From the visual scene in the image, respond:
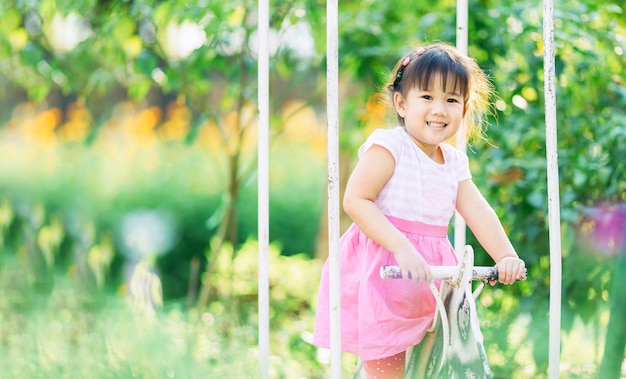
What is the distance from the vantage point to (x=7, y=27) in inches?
139

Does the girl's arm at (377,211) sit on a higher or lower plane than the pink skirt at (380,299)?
higher

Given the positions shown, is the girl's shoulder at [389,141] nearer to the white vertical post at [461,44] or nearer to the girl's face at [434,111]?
the girl's face at [434,111]

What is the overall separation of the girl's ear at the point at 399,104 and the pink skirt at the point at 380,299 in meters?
0.26

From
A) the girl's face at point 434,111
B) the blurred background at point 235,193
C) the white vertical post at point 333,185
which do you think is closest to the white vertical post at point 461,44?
the girl's face at point 434,111

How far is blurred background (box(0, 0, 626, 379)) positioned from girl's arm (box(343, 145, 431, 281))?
31.1 inches

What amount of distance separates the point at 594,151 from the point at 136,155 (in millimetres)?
3261

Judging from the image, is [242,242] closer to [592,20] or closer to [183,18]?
[183,18]

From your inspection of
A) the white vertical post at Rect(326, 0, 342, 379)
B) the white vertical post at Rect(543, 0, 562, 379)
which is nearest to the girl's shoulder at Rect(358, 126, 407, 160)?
the white vertical post at Rect(326, 0, 342, 379)

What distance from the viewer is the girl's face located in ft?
6.21

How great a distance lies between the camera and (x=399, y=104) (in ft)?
6.51

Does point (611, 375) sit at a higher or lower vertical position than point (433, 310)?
lower

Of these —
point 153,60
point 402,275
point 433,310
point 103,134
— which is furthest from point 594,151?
point 103,134

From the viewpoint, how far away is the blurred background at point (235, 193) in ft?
9.38

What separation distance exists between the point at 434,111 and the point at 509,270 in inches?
15.7
